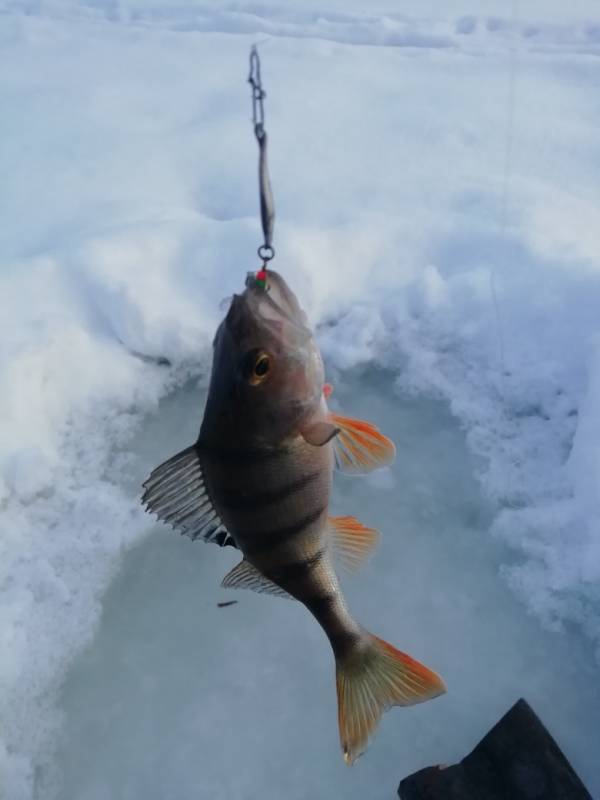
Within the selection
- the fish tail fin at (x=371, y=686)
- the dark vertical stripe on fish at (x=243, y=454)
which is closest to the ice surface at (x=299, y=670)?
the fish tail fin at (x=371, y=686)

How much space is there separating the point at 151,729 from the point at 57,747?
0.26 metres

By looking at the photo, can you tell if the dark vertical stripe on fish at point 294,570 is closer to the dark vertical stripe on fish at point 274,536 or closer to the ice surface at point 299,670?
the dark vertical stripe on fish at point 274,536

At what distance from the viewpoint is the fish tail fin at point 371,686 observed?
129 cm

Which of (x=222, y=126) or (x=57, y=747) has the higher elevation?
(x=222, y=126)

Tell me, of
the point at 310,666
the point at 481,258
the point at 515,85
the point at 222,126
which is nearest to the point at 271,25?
the point at 222,126

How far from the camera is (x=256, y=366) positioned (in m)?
1.09

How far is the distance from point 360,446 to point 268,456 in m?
0.18

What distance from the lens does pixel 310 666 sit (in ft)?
6.61

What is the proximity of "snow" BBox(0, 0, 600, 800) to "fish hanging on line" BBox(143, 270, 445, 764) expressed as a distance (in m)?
0.95

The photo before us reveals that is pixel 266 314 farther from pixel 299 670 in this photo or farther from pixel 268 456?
pixel 299 670

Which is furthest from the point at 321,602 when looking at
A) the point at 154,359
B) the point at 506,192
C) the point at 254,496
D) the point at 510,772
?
the point at 506,192

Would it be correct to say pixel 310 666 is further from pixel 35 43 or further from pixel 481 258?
pixel 35 43

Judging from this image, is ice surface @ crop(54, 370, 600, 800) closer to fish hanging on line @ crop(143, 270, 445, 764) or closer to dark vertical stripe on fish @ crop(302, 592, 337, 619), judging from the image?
fish hanging on line @ crop(143, 270, 445, 764)

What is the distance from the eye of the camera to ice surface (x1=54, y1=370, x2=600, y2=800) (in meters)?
1.85
